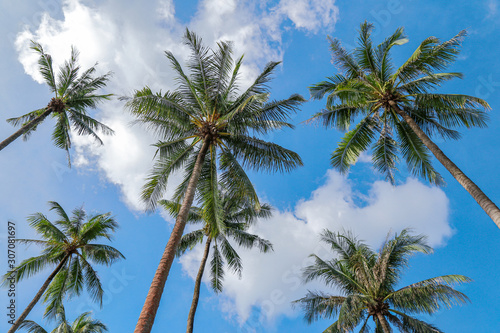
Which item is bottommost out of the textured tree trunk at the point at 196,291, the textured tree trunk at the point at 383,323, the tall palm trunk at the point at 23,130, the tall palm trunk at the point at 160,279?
the tall palm trunk at the point at 160,279

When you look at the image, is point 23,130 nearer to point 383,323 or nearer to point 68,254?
point 68,254

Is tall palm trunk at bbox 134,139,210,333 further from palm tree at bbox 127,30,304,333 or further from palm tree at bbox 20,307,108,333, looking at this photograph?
palm tree at bbox 20,307,108,333

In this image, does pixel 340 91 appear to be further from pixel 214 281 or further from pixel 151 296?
pixel 214 281

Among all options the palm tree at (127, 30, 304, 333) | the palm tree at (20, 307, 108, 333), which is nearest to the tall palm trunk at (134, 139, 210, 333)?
the palm tree at (127, 30, 304, 333)

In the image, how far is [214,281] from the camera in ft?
58.3

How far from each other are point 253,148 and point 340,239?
8.20 meters

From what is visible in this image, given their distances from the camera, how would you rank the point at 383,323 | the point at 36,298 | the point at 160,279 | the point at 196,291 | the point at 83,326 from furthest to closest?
the point at 83,326
the point at 196,291
the point at 36,298
the point at 383,323
the point at 160,279

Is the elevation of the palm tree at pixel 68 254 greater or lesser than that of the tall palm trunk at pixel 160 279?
greater

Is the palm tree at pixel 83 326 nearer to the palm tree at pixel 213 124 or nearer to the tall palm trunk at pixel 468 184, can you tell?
the palm tree at pixel 213 124

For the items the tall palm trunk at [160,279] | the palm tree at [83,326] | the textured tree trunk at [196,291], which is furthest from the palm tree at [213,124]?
the palm tree at [83,326]

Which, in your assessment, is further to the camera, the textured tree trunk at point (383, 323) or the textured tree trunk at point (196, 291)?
the textured tree trunk at point (196, 291)

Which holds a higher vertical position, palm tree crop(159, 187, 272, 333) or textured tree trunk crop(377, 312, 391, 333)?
palm tree crop(159, 187, 272, 333)

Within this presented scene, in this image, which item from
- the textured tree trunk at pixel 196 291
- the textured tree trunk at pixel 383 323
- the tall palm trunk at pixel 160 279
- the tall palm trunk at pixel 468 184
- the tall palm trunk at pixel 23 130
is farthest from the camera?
the textured tree trunk at pixel 196 291

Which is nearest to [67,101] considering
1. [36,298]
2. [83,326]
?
[36,298]
